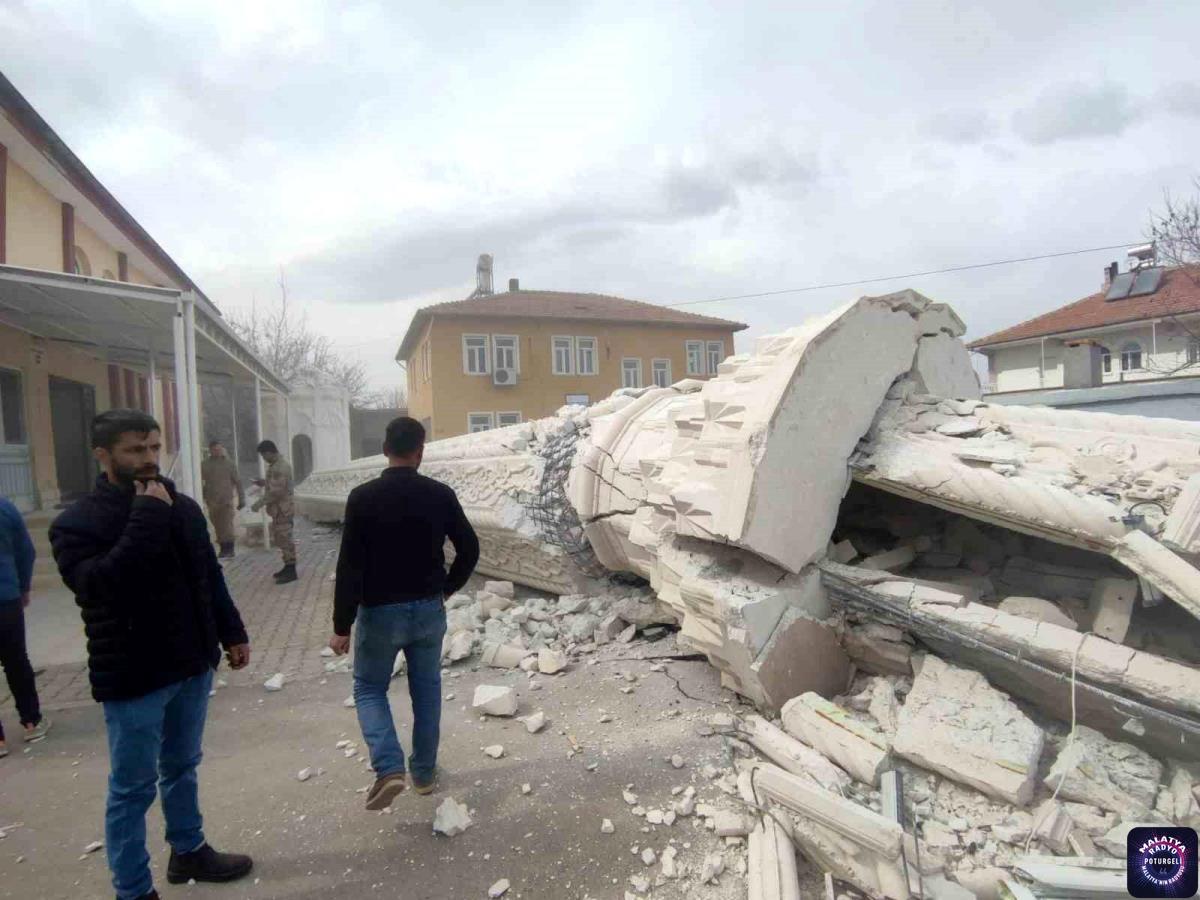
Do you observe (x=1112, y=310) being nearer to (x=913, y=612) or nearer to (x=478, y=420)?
(x=478, y=420)

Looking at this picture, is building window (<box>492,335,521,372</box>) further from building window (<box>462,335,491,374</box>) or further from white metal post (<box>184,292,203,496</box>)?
white metal post (<box>184,292,203,496</box>)

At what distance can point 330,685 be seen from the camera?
371 cm

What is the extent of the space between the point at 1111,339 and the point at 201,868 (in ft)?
67.3

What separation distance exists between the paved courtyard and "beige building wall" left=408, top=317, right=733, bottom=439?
16646 mm

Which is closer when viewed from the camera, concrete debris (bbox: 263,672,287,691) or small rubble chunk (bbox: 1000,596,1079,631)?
small rubble chunk (bbox: 1000,596,1079,631)

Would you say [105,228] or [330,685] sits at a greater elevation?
[105,228]

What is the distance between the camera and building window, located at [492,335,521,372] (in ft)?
67.5

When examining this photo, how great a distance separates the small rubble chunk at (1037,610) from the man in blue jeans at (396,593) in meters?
2.18

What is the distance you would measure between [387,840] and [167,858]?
2.38 feet

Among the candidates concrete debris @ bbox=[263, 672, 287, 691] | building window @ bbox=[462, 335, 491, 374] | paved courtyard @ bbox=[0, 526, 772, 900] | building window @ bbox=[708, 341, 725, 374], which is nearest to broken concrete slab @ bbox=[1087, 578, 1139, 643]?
paved courtyard @ bbox=[0, 526, 772, 900]

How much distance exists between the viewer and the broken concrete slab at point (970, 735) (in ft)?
6.99

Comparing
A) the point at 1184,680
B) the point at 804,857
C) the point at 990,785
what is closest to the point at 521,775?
the point at 804,857

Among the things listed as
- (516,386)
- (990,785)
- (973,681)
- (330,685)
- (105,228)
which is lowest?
(330,685)

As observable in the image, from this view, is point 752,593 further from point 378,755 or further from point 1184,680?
point 378,755
